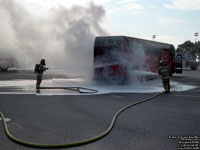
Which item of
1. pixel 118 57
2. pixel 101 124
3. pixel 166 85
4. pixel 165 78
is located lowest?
pixel 101 124

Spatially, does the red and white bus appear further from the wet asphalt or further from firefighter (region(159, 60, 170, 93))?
the wet asphalt

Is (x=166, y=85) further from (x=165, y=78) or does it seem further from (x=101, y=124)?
(x=101, y=124)

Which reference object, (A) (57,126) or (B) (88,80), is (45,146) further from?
(B) (88,80)

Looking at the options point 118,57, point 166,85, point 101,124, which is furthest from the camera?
point 118,57

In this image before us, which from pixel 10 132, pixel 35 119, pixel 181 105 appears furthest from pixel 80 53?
pixel 10 132

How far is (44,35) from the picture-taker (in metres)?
19.0

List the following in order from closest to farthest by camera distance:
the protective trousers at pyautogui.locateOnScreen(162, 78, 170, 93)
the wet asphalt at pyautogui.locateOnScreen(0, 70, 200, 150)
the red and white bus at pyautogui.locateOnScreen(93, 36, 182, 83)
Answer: the wet asphalt at pyautogui.locateOnScreen(0, 70, 200, 150) < the protective trousers at pyautogui.locateOnScreen(162, 78, 170, 93) < the red and white bus at pyautogui.locateOnScreen(93, 36, 182, 83)

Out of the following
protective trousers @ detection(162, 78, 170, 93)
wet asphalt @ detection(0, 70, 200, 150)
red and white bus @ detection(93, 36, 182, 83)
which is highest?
red and white bus @ detection(93, 36, 182, 83)

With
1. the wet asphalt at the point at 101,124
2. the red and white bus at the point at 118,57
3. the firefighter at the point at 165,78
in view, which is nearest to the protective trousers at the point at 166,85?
the firefighter at the point at 165,78


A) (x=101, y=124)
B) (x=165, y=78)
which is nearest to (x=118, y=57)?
(x=165, y=78)

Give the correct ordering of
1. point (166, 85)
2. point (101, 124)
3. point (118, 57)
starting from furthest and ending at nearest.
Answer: point (118, 57) → point (166, 85) → point (101, 124)

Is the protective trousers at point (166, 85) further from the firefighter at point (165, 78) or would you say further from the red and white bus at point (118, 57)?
the red and white bus at point (118, 57)

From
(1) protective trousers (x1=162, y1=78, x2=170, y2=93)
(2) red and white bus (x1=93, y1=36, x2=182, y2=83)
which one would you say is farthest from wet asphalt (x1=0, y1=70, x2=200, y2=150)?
(2) red and white bus (x1=93, y1=36, x2=182, y2=83)

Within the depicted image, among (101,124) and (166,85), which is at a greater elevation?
(166,85)
